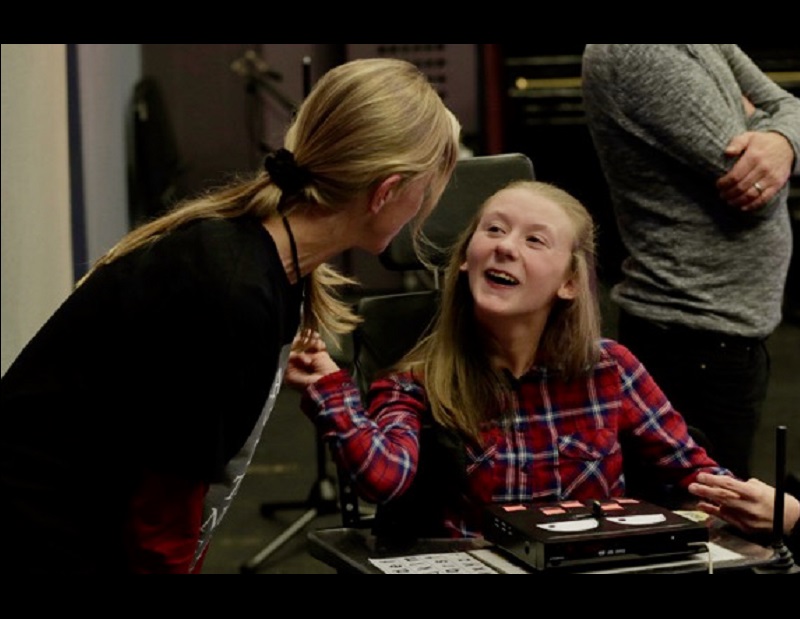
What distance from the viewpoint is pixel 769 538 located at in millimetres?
2061

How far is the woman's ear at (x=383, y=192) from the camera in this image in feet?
5.73

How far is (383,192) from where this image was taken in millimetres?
1761

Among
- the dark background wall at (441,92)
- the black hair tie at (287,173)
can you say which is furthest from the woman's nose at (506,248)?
the dark background wall at (441,92)

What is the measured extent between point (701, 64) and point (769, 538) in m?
0.97

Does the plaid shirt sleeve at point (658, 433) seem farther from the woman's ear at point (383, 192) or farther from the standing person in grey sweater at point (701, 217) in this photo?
the woman's ear at point (383, 192)

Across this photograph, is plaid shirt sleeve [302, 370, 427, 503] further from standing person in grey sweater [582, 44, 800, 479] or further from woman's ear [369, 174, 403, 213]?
standing person in grey sweater [582, 44, 800, 479]

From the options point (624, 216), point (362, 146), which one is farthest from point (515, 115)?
point (362, 146)

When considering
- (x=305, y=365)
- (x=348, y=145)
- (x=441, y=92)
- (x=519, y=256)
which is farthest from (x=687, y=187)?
(x=441, y=92)

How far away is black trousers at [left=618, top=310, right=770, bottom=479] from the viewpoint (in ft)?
8.46

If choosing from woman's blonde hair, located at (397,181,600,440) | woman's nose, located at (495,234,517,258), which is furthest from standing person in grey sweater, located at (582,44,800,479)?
woman's nose, located at (495,234,517,258)

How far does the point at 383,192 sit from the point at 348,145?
80mm

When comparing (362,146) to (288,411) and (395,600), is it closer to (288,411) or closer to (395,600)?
(395,600)

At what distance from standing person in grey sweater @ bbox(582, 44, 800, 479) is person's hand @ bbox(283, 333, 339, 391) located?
814mm

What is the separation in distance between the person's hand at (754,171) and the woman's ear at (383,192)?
968 mm
